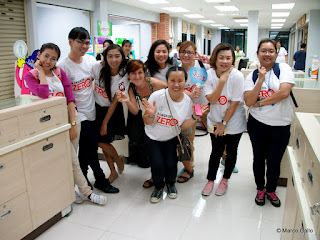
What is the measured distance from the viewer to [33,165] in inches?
75.6

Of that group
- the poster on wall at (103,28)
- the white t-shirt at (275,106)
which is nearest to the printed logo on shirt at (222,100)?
the white t-shirt at (275,106)

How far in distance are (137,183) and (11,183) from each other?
1.34 metres

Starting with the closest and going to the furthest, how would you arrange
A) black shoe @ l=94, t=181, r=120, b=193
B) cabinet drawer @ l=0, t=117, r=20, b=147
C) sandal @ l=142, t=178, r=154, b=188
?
cabinet drawer @ l=0, t=117, r=20, b=147 < black shoe @ l=94, t=181, r=120, b=193 < sandal @ l=142, t=178, r=154, b=188

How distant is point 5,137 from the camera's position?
168cm

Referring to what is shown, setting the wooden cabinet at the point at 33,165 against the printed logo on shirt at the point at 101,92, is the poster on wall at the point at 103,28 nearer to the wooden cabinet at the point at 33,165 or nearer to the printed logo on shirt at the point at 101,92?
the printed logo on shirt at the point at 101,92

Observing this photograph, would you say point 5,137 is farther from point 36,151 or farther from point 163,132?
point 163,132

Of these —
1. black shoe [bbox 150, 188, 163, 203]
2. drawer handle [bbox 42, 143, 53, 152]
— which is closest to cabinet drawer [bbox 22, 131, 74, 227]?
drawer handle [bbox 42, 143, 53, 152]

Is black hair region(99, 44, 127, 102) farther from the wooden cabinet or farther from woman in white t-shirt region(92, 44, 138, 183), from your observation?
the wooden cabinet

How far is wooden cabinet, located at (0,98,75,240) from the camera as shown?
5.66 ft

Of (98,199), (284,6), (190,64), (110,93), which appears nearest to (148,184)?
(98,199)

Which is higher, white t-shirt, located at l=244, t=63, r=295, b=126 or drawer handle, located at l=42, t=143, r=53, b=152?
white t-shirt, located at l=244, t=63, r=295, b=126

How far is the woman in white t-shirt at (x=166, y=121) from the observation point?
2.30 meters

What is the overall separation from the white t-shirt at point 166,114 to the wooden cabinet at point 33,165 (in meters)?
0.71

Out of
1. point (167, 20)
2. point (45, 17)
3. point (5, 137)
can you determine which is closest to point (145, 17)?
point (167, 20)
